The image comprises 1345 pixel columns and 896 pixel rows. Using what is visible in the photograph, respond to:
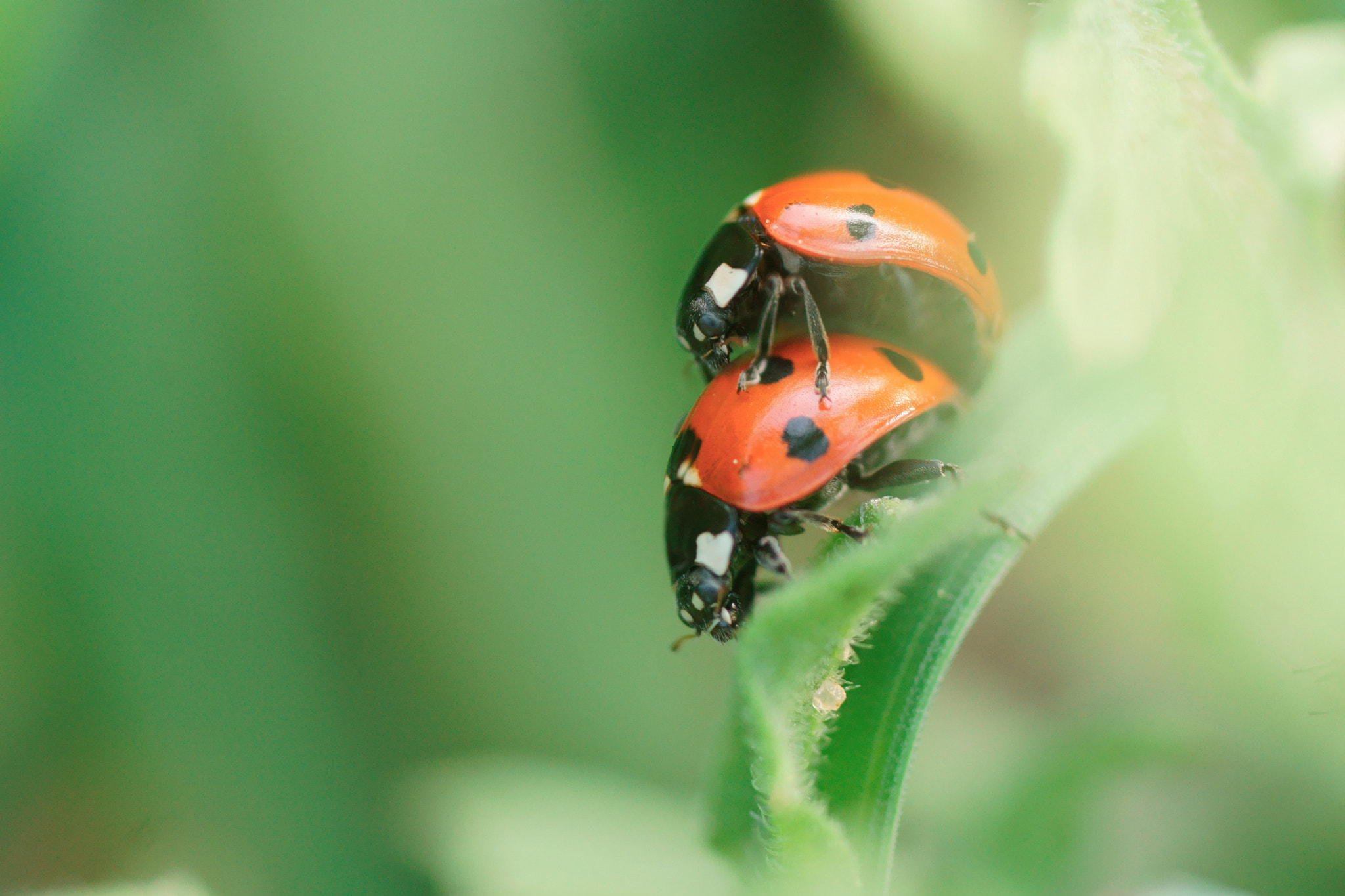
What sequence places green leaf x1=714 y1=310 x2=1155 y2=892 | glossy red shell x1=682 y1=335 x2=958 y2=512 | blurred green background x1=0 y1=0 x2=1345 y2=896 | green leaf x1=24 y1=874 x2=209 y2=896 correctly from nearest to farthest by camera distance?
green leaf x1=714 y1=310 x2=1155 y2=892 < green leaf x1=24 y1=874 x2=209 y2=896 < glossy red shell x1=682 y1=335 x2=958 y2=512 < blurred green background x1=0 y1=0 x2=1345 y2=896

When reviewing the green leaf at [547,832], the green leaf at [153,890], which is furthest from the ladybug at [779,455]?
the green leaf at [153,890]

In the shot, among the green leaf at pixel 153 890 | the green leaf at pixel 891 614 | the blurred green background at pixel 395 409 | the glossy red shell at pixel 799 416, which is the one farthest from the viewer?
the blurred green background at pixel 395 409

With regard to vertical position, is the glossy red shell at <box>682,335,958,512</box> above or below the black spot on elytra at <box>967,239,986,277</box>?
below

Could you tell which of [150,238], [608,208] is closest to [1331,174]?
[608,208]

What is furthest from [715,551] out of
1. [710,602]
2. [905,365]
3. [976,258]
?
[976,258]

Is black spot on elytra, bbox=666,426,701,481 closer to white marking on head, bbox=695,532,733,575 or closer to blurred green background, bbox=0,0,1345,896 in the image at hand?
white marking on head, bbox=695,532,733,575

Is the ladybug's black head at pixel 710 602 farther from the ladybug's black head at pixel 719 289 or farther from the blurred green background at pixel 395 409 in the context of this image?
the blurred green background at pixel 395 409

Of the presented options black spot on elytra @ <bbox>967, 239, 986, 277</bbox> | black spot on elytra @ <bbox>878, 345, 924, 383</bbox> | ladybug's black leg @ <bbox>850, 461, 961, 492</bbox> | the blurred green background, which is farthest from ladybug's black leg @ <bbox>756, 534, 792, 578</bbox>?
the blurred green background
